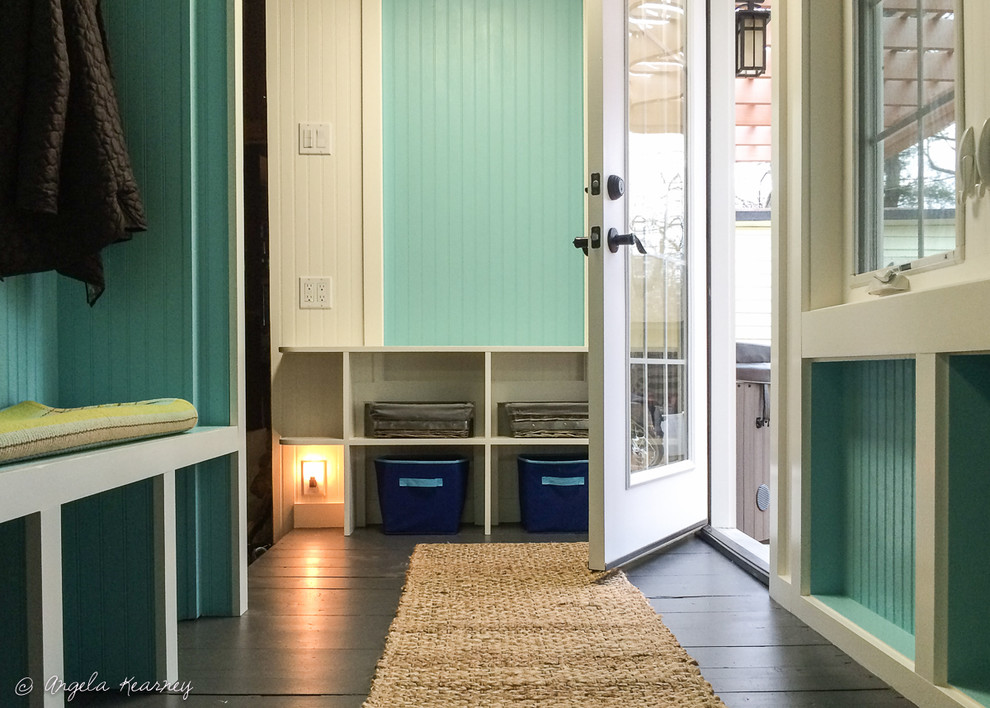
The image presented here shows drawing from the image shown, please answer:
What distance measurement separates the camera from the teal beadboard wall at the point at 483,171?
3.04 m

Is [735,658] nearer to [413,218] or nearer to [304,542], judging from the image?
[304,542]

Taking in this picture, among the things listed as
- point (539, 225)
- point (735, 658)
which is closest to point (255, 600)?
point (735, 658)

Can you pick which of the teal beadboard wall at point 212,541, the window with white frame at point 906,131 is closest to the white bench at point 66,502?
the teal beadboard wall at point 212,541

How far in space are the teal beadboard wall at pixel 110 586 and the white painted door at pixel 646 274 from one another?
1106 millimetres

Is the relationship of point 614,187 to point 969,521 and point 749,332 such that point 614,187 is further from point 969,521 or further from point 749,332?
point 749,332

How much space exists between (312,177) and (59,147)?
5.34 ft

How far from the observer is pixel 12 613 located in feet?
4.40

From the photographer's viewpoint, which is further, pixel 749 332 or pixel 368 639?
pixel 749 332

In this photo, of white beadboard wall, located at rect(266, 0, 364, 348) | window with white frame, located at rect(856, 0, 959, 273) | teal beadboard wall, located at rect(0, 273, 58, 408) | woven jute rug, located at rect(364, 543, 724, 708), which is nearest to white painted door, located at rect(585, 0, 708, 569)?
woven jute rug, located at rect(364, 543, 724, 708)

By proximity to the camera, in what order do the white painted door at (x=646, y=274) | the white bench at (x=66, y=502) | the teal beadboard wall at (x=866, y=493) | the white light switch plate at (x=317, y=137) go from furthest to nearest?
the white light switch plate at (x=317, y=137) → the white painted door at (x=646, y=274) → the teal beadboard wall at (x=866, y=493) → the white bench at (x=66, y=502)

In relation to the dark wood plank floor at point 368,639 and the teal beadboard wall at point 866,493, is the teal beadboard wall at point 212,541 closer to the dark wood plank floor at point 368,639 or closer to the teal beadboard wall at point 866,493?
the dark wood plank floor at point 368,639

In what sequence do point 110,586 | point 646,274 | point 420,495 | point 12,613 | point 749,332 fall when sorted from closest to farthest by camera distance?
point 12,613
point 110,586
point 646,274
point 420,495
point 749,332

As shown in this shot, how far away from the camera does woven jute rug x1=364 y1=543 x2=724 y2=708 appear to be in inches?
53.7

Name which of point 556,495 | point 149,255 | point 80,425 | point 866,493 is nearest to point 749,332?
point 556,495
